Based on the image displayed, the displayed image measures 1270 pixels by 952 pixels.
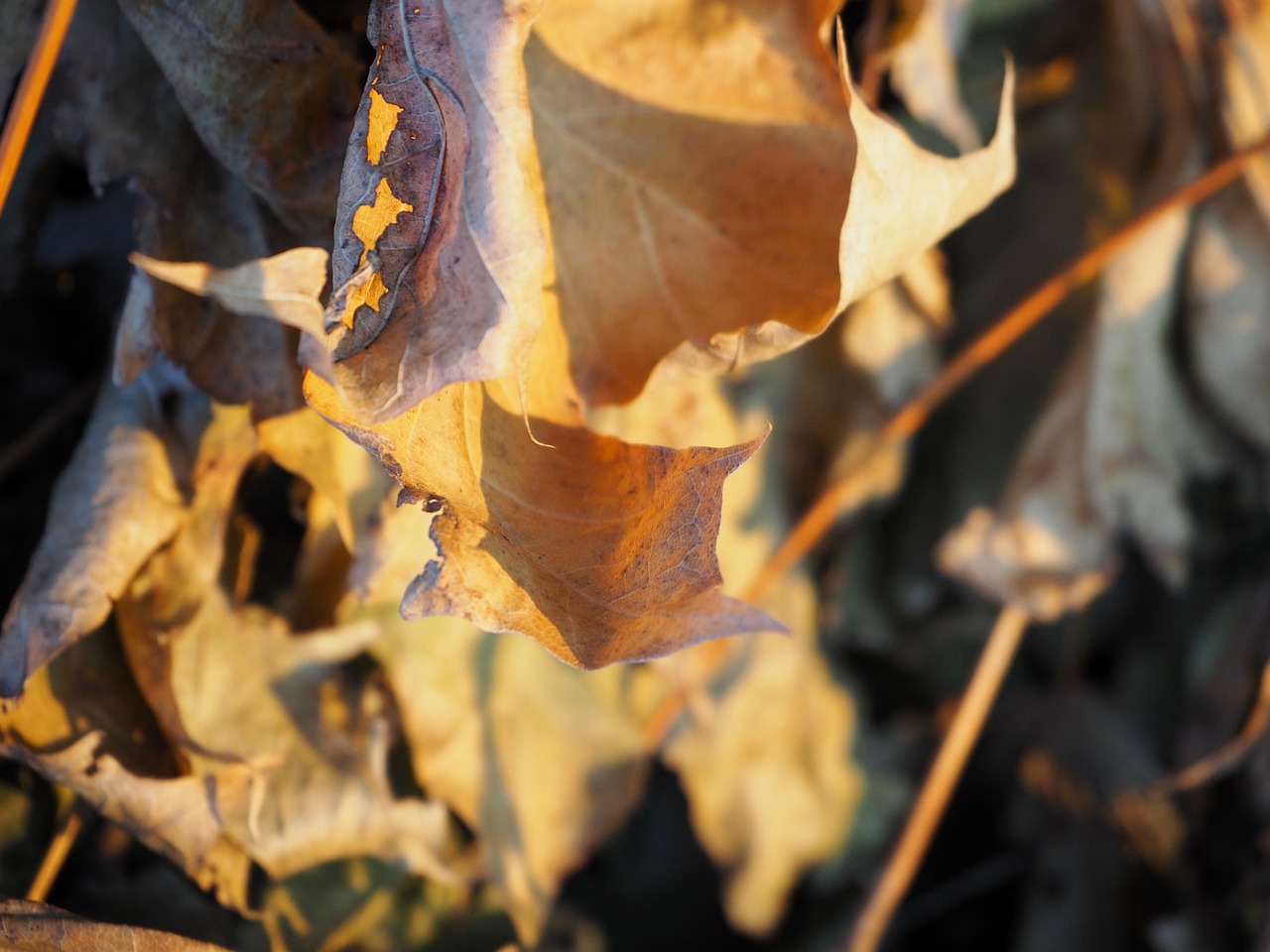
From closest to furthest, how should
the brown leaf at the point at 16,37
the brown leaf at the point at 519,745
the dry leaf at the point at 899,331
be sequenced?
1. the brown leaf at the point at 16,37
2. the brown leaf at the point at 519,745
3. the dry leaf at the point at 899,331

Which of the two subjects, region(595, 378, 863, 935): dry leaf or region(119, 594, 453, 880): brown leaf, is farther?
region(595, 378, 863, 935): dry leaf

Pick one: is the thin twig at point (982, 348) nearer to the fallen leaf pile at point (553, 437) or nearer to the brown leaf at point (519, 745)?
the fallen leaf pile at point (553, 437)

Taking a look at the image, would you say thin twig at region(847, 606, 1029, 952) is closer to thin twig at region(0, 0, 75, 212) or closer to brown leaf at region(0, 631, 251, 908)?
brown leaf at region(0, 631, 251, 908)

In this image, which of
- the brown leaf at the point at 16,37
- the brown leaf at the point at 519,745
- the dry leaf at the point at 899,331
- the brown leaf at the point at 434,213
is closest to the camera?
the brown leaf at the point at 434,213

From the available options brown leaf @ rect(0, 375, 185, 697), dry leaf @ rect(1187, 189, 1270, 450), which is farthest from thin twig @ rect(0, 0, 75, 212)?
dry leaf @ rect(1187, 189, 1270, 450)

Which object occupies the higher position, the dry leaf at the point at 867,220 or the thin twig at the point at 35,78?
the thin twig at the point at 35,78

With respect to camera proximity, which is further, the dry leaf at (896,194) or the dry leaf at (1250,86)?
the dry leaf at (1250,86)

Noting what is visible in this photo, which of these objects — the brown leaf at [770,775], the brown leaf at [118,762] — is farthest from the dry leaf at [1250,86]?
the brown leaf at [118,762]

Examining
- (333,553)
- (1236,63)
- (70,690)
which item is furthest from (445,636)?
(1236,63)
